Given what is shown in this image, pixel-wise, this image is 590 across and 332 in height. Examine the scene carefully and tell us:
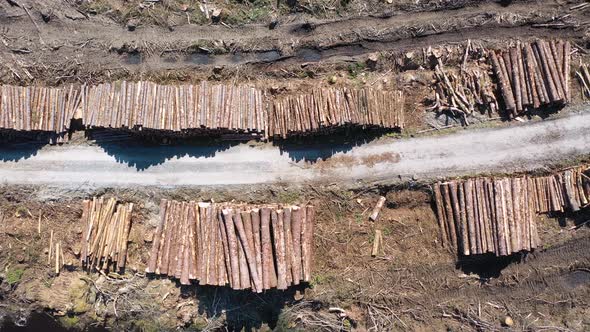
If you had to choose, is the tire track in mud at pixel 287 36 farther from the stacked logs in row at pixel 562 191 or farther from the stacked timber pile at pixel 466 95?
the stacked logs in row at pixel 562 191

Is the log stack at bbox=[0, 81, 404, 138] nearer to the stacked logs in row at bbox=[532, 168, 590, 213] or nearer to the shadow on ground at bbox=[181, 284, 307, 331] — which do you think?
the stacked logs in row at bbox=[532, 168, 590, 213]

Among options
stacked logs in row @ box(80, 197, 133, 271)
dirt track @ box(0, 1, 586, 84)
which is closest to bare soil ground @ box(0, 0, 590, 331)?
dirt track @ box(0, 1, 586, 84)

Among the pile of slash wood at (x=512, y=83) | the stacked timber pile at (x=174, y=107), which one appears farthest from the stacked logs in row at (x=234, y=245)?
the pile of slash wood at (x=512, y=83)

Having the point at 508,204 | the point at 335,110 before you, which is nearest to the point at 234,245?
the point at 335,110

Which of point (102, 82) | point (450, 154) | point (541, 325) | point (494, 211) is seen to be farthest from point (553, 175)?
point (102, 82)

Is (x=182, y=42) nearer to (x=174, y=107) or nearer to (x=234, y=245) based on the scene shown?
(x=174, y=107)

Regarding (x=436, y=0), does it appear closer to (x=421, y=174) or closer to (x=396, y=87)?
(x=396, y=87)
